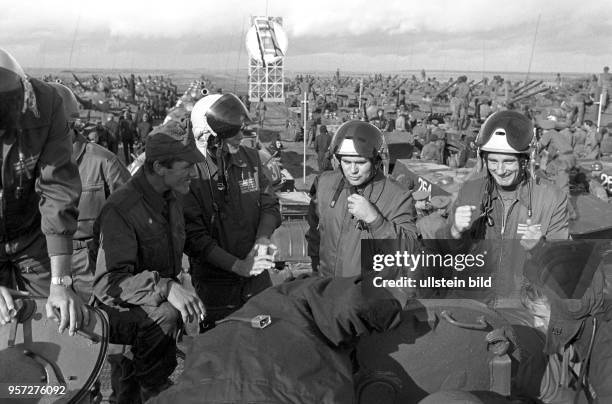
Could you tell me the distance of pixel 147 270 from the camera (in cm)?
310

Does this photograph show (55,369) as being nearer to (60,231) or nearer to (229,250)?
(60,231)

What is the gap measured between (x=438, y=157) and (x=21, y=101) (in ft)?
40.4

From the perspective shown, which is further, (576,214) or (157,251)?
(576,214)

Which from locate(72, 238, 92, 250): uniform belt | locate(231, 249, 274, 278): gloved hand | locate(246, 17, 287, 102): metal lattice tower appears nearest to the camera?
locate(231, 249, 274, 278): gloved hand

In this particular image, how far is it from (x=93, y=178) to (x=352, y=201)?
6.56ft

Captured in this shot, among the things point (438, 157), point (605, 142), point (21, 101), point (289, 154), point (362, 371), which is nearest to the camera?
point (362, 371)

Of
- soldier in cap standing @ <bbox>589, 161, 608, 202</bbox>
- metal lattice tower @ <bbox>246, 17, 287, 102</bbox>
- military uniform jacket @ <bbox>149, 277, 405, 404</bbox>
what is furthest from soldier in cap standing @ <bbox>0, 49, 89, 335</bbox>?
metal lattice tower @ <bbox>246, 17, 287, 102</bbox>

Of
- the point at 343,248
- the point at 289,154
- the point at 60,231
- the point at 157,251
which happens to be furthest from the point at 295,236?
the point at 289,154

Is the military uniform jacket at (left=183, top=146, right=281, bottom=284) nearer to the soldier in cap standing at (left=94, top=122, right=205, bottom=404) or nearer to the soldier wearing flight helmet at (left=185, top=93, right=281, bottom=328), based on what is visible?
the soldier wearing flight helmet at (left=185, top=93, right=281, bottom=328)

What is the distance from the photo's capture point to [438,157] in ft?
46.6

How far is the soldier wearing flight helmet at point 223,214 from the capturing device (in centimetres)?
383

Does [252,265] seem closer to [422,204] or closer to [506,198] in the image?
[506,198]

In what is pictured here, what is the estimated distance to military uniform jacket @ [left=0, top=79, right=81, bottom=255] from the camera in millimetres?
2770

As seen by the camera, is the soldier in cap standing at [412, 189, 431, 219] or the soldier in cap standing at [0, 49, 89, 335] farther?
the soldier in cap standing at [412, 189, 431, 219]
